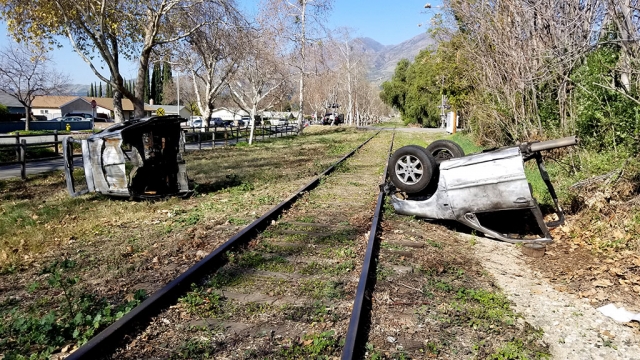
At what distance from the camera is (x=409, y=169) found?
26.8ft

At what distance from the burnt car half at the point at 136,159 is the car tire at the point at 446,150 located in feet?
17.1

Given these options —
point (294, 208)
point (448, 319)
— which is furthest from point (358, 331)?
point (294, 208)

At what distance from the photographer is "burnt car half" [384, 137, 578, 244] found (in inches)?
260

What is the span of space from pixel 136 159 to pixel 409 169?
17.9 ft

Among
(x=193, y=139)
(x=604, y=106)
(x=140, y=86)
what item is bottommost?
(x=193, y=139)

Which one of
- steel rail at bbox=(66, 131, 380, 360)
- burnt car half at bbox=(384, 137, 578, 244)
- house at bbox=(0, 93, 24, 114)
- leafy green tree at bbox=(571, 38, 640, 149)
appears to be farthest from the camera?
house at bbox=(0, 93, 24, 114)

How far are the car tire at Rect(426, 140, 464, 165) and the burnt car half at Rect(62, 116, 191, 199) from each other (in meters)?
5.21

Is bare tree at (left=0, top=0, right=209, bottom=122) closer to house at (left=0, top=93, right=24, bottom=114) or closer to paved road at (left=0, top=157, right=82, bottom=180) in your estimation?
paved road at (left=0, top=157, right=82, bottom=180)

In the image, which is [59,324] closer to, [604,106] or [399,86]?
[604,106]

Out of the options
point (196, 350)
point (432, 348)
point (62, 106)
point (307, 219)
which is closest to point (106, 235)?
point (307, 219)

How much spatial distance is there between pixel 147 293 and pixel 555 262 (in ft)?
16.5

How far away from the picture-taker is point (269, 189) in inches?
447

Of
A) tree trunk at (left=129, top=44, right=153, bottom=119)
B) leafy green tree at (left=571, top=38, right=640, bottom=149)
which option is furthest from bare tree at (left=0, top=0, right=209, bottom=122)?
leafy green tree at (left=571, top=38, right=640, bottom=149)

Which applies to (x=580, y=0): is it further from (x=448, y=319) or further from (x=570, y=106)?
(x=448, y=319)
